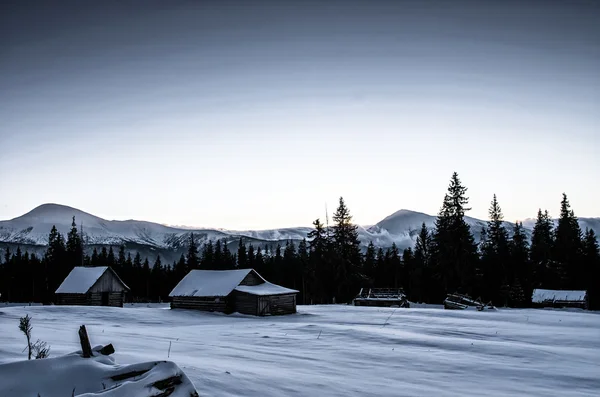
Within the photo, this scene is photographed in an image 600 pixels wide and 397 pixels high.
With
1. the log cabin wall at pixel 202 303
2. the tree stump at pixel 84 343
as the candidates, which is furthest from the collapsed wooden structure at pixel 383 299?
the tree stump at pixel 84 343

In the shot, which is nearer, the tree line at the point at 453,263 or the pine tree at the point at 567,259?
the tree line at the point at 453,263

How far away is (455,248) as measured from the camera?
52.8m

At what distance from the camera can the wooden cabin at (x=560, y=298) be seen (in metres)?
50.2

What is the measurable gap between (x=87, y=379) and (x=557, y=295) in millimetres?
56610

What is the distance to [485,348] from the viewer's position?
18.8 metres

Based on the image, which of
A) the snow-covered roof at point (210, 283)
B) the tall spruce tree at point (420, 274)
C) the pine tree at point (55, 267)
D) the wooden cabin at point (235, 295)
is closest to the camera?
the wooden cabin at point (235, 295)

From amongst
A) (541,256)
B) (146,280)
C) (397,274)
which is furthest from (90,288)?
(541,256)

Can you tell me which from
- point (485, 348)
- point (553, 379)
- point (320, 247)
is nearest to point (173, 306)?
point (320, 247)

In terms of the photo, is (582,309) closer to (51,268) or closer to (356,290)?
(356,290)

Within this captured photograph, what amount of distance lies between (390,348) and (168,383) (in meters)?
13.4

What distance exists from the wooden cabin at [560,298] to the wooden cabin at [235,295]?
31.1m

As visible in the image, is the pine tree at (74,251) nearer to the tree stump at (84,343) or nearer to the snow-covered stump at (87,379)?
the tree stump at (84,343)

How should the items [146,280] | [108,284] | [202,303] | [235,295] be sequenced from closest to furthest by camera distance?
1. [235,295]
2. [202,303]
3. [108,284]
4. [146,280]

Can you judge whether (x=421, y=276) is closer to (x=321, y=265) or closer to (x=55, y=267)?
(x=321, y=265)
